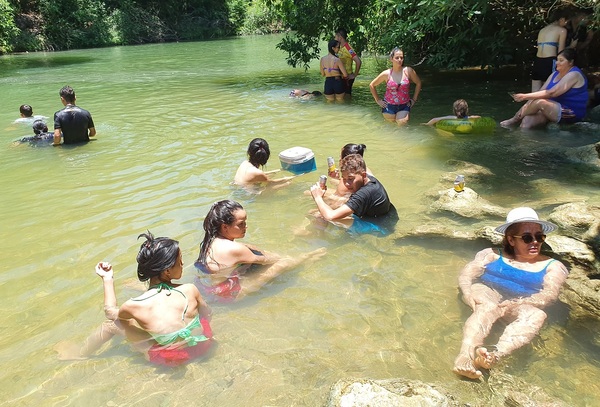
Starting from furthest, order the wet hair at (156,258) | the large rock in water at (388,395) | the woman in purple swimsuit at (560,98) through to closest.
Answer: the woman in purple swimsuit at (560,98) < the wet hair at (156,258) < the large rock in water at (388,395)

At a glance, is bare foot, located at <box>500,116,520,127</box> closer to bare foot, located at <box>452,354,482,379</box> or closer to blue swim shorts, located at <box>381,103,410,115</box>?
blue swim shorts, located at <box>381,103,410,115</box>

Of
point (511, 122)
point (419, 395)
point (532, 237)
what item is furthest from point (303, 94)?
point (419, 395)

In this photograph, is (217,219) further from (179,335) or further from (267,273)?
(179,335)

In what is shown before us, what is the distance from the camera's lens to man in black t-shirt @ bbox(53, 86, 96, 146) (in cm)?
866

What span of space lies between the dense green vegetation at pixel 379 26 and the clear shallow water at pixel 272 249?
154 cm

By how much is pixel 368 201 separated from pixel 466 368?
2.27 metres

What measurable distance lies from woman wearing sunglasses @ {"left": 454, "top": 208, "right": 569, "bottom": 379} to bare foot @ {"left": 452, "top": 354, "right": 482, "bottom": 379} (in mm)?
68

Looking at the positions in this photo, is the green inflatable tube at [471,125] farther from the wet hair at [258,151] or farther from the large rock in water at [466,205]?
the wet hair at [258,151]

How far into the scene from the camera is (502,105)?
1074cm

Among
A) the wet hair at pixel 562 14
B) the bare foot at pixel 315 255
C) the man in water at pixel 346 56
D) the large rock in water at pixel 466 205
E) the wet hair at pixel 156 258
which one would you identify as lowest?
the bare foot at pixel 315 255

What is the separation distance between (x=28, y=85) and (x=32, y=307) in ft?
49.7

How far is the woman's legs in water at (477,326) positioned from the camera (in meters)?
3.11

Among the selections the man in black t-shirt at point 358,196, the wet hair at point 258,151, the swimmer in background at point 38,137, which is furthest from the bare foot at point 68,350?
the swimmer in background at point 38,137

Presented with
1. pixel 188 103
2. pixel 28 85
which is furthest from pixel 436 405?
→ pixel 28 85
